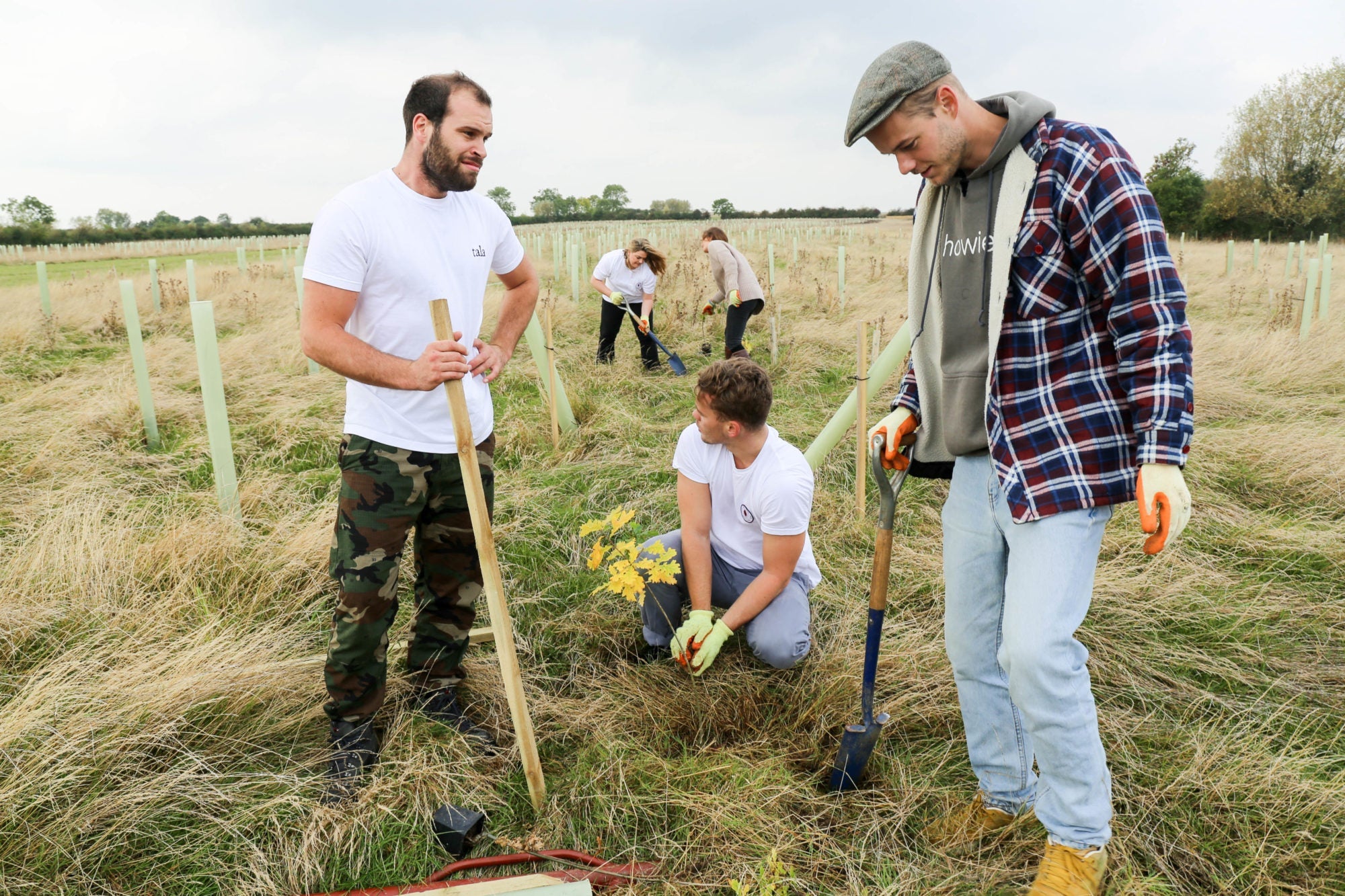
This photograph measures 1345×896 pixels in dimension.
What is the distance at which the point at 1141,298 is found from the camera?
1.38 meters

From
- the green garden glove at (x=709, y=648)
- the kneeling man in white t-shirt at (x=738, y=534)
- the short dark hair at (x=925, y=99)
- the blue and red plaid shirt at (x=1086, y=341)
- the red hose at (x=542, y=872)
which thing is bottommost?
the red hose at (x=542, y=872)

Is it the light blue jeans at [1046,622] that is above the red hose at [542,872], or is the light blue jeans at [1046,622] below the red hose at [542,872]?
above

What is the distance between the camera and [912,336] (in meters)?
1.89

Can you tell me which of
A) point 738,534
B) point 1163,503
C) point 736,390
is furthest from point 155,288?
point 1163,503

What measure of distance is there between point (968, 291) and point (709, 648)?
55.0 inches

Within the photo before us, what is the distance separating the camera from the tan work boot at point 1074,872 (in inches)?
60.3

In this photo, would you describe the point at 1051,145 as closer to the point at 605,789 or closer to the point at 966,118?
the point at 966,118

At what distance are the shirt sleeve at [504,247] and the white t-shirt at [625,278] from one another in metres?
5.28

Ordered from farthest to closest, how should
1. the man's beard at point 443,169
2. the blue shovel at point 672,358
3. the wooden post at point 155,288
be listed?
the wooden post at point 155,288 < the blue shovel at point 672,358 < the man's beard at point 443,169

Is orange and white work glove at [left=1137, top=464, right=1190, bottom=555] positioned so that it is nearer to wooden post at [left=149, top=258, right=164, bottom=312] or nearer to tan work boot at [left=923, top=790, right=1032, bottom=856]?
tan work boot at [left=923, top=790, right=1032, bottom=856]

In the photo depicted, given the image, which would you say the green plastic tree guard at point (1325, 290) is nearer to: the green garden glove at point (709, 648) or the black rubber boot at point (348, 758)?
the green garden glove at point (709, 648)

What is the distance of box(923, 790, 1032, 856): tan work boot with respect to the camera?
73.8 inches

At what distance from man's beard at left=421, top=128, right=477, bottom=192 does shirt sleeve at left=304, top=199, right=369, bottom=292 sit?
0.24 meters

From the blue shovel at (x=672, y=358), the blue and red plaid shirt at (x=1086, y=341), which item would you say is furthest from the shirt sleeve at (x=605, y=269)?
the blue and red plaid shirt at (x=1086, y=341)
